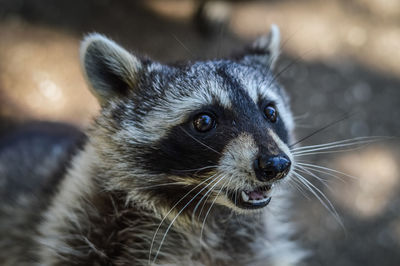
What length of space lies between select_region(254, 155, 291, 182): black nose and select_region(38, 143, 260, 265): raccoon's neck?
528 millimetres

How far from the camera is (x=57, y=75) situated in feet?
12.8

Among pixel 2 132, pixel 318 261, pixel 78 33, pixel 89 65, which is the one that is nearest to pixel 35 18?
pixel 78 33

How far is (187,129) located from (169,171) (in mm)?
224

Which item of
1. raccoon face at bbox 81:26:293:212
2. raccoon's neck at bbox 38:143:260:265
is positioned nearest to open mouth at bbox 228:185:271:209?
raccoon face at bbox 81:26:293:212

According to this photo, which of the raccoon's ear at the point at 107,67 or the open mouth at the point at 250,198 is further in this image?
the raccoon's ear at the point at 107,67

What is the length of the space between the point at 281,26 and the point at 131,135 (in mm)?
2806

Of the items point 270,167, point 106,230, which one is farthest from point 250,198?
point 106,230

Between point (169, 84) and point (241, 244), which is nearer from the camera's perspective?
point (169, 84)

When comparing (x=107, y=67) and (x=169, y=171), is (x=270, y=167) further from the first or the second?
(x=107, y=67)

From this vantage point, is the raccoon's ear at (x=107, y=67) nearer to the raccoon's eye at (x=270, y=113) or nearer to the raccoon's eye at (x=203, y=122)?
the raccoon's eye at (x=203, y=122)

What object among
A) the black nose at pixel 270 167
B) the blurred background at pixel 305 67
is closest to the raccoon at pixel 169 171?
the black nose at pixel 270 167

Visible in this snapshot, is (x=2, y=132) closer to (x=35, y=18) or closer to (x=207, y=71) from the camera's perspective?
(x=35, y=18)

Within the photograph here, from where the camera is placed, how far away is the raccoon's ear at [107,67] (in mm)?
2200

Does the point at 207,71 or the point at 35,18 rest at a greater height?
the point at 35,18
